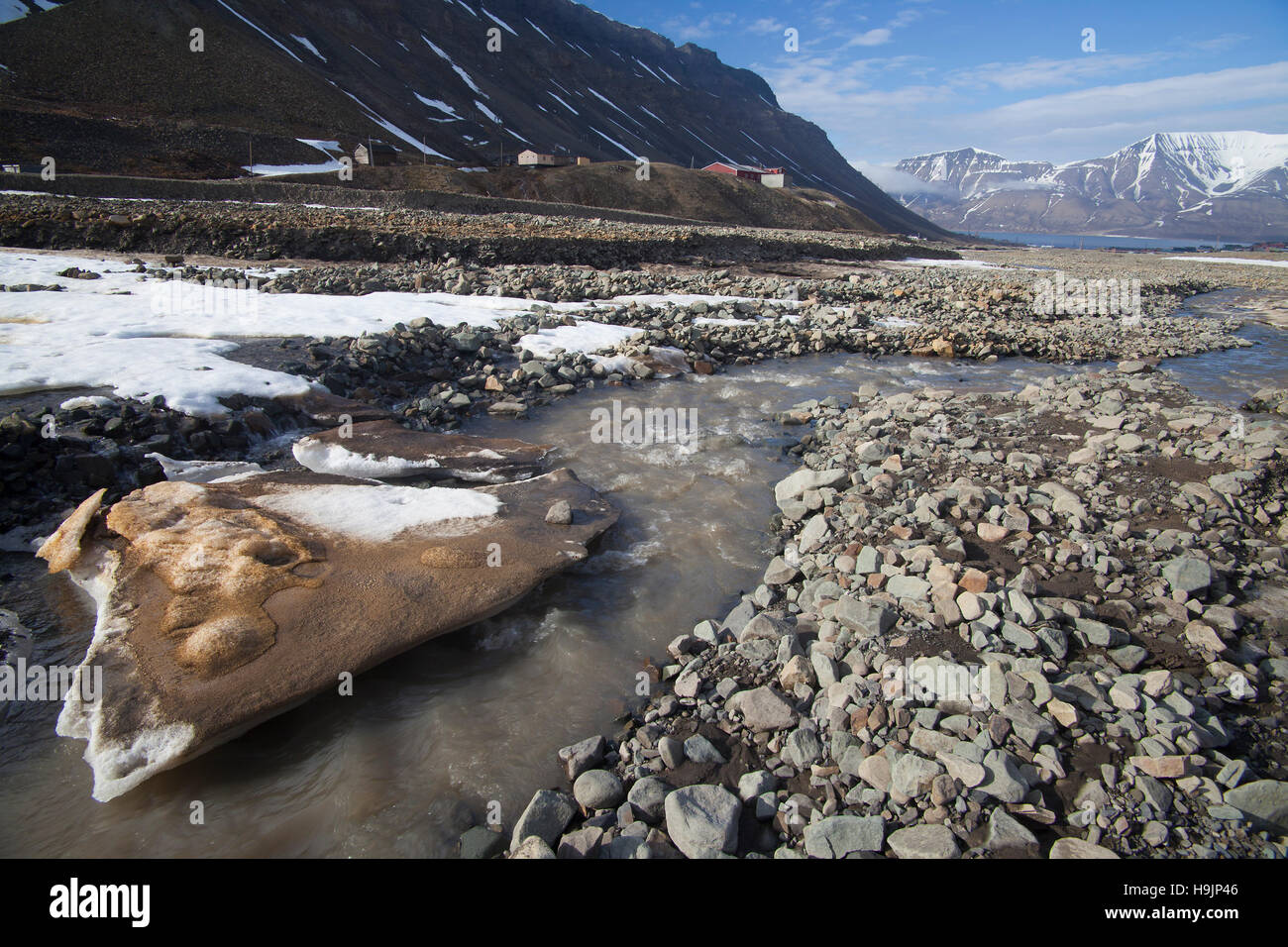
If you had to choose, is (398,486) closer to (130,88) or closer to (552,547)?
(552,547)

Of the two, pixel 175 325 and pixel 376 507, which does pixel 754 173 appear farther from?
pixel 376 507

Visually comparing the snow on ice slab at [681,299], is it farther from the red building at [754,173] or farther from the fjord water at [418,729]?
the red building at [754,173]

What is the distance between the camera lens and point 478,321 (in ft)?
43.9

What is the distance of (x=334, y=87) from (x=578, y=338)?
258 feet

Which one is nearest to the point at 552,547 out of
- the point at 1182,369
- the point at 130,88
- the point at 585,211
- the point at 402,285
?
the point at 402,285

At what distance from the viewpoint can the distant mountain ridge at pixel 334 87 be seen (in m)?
46.4

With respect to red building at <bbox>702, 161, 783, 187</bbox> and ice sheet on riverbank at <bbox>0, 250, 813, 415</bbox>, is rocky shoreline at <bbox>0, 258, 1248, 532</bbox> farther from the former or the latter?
red building at <bbox>702, 161, 783, 187</bbox>

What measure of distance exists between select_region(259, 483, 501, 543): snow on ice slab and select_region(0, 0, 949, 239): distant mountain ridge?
46.6 metres

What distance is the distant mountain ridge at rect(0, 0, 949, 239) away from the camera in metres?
46.4

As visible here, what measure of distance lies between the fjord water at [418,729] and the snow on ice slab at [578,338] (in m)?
6.08

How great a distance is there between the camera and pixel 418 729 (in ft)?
13.2

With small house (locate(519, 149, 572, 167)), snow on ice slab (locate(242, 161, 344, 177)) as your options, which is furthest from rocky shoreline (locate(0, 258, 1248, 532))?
small house (locate(519, 149, 572, 167))

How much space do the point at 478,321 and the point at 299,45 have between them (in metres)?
91.3

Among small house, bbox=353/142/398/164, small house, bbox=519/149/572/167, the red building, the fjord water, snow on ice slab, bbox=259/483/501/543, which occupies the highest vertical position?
the red building
